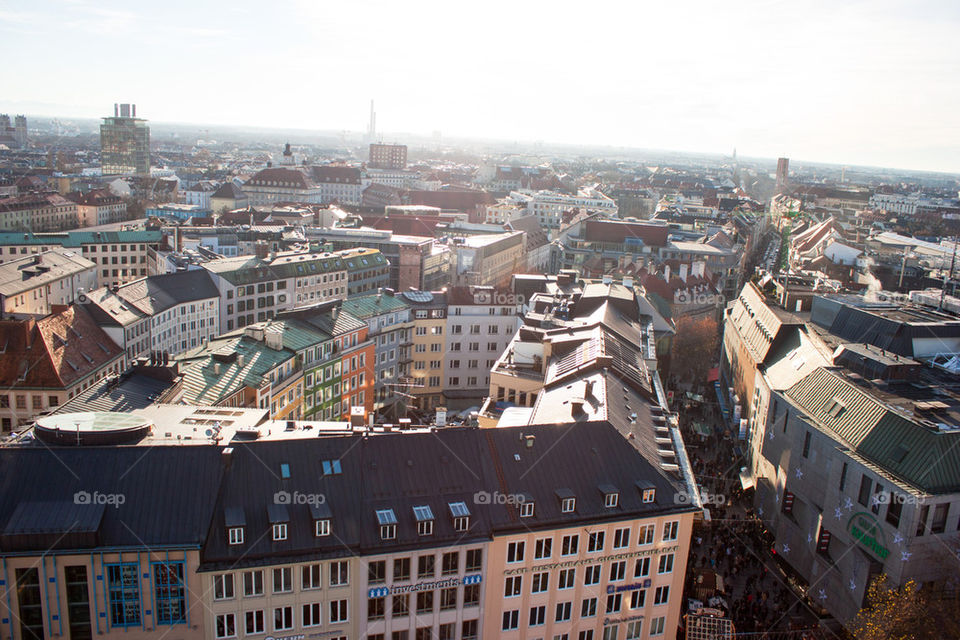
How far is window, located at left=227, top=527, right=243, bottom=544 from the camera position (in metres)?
34.1

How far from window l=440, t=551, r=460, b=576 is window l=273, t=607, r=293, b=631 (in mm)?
6881

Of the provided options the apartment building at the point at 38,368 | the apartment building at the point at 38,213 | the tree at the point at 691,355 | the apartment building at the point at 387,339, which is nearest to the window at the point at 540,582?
the apartment building at the point at 38,368

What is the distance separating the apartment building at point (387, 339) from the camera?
77938 millimetres

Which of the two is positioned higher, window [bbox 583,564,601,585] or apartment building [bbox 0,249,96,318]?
apartment building [bbox 0,249,96,318]

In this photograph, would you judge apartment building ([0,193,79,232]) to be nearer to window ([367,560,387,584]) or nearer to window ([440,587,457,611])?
window ([367,560,387,584])

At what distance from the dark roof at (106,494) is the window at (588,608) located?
18.4 m

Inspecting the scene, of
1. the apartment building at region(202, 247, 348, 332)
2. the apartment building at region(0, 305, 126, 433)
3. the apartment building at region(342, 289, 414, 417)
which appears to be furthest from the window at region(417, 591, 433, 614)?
the apartment building at region(202, 247, 348, 332)

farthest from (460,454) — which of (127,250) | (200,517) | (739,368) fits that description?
(127,250)

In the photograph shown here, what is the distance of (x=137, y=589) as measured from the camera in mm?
33469

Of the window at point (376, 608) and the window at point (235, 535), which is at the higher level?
the window at point (235, 535)

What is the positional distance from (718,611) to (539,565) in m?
12.1

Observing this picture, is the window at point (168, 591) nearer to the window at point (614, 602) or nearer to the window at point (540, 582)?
the window at point (540, 582)

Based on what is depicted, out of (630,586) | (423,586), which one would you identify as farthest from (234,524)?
(630,586)

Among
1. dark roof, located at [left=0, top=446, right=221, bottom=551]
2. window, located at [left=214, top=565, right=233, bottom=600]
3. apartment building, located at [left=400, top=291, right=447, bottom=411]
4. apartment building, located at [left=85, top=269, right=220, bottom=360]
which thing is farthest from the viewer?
apartment building, located at [left=400, top=291, right=447, bottom=411]
